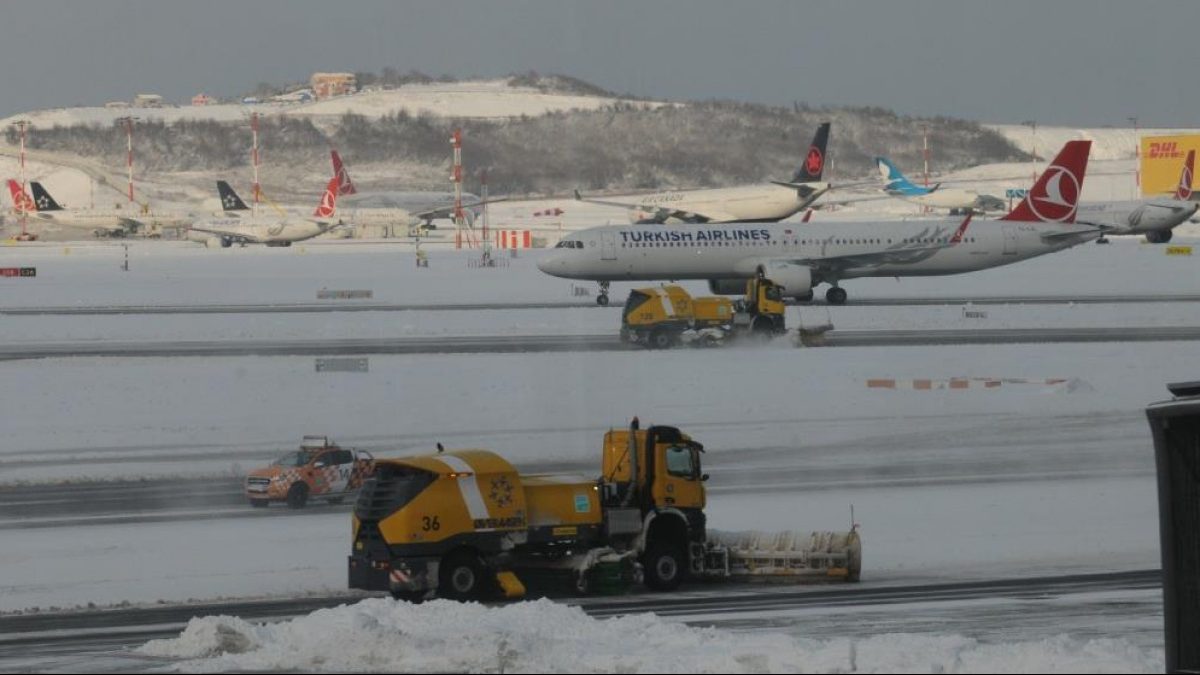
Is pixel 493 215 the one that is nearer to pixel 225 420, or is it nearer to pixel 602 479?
pixel 225 420

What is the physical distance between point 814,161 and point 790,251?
53951 millimetres

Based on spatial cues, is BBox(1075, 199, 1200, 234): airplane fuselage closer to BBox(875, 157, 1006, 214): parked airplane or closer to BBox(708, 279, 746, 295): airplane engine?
BBox(875, 157, 1006, 214): parked airplane

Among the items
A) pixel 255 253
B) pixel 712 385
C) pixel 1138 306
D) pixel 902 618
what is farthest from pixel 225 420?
pixel 255 253

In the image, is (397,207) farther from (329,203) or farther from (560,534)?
(560,534)

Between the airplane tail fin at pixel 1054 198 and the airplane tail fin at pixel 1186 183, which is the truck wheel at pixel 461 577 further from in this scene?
the airplane tail fin at pixel 1186 183

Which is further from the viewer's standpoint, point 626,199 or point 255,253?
point 626,199

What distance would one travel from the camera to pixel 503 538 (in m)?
22.6

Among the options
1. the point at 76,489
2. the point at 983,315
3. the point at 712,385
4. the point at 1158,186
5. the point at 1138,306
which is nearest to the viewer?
the point at 76,489

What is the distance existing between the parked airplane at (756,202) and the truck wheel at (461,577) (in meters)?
100

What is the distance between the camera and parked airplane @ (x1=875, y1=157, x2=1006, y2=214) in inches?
6531

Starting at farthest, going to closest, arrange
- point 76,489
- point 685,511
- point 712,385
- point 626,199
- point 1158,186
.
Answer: point 626,199 → point 1158,186 → point 712,385 → point 76,489 → point 685,511

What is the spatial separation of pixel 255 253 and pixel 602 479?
109m

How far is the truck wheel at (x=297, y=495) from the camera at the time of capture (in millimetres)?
30922

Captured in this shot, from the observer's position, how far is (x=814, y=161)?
125 metres
